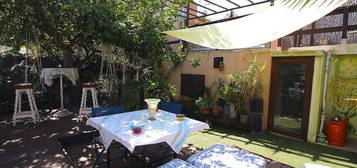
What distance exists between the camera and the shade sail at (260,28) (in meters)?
2.76

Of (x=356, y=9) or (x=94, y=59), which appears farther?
(x=94, y=59)

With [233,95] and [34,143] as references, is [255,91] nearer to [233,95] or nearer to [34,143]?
[233,95]

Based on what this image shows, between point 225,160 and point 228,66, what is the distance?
418cm

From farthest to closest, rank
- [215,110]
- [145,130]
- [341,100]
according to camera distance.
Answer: [215,110] → [341,100] → [145,130]

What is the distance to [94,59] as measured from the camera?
8.31m

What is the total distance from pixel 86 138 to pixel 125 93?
162 centimetres

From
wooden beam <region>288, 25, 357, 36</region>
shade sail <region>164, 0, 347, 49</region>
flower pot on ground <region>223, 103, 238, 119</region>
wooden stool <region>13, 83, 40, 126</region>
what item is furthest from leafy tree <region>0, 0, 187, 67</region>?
wooden beam <region>288, 25, 357, 36</region>

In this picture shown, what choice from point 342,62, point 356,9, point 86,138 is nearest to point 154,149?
point 86,138

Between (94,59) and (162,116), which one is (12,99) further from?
(162,116)

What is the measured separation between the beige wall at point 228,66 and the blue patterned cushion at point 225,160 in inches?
130

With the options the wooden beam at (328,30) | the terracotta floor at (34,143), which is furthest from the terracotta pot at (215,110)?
the terracotta floor at (34,143)

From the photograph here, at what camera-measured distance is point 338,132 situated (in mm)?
4324

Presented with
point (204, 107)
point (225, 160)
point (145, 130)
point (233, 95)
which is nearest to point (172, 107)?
point (145, 130)

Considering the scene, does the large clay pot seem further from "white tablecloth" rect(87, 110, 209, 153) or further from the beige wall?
"white tablecloth" rect(87, 110, 209, 153)
